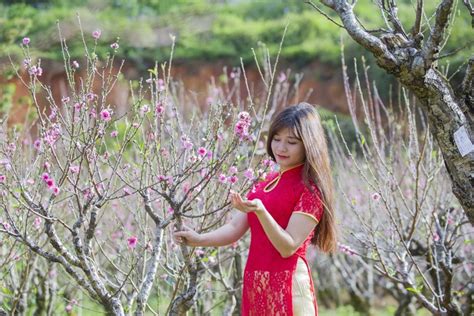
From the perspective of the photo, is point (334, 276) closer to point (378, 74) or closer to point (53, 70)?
point (378, 74)

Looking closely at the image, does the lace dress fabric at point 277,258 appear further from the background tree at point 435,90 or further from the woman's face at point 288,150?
the background tree at point 435,90

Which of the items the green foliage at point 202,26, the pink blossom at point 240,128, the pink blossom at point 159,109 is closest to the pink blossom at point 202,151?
the pink blossom at point 240,128

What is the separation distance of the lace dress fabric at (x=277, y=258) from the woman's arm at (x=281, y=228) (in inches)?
1.3

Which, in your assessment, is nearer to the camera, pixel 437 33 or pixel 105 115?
pixel 437 33

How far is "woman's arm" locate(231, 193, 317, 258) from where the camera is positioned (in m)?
2.54

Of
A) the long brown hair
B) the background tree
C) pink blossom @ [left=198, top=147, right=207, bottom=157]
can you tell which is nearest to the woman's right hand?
pink blossom @ [left=198, top=147, right=207, bottom=157]

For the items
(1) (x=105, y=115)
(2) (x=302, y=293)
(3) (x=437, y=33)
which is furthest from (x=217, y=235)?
(3) (x=437, y=33)

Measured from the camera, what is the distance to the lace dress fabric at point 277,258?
2762 millimetres

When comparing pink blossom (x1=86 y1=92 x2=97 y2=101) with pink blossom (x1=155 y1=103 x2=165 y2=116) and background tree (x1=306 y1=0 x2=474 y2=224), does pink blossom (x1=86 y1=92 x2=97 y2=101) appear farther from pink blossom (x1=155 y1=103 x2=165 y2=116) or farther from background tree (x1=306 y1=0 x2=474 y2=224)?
background tree (x1=306 y1=0 x2=474 y2=224)

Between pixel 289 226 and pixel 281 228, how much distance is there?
7cm

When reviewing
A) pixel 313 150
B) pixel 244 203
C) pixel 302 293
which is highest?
pixel 313 150

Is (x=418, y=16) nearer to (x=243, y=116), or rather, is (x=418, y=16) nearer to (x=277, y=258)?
(x=243, y=116)

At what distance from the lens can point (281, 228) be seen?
2.70 metres

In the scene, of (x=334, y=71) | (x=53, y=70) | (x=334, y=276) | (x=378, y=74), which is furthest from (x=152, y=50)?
(x=334, y=276)
